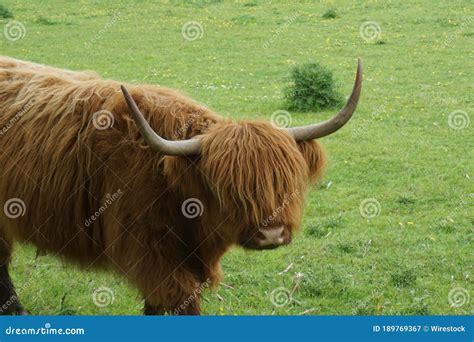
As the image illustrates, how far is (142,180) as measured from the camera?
15.1 feet

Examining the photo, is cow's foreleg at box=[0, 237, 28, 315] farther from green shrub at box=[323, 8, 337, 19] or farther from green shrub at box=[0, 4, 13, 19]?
green shrub at box=[0, 4, 13, 19]

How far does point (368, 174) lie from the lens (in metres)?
9.19

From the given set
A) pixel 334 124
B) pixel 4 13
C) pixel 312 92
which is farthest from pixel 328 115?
pixel 4 13

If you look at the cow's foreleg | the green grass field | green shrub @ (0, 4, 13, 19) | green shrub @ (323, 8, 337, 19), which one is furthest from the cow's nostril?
green shrub @ (0, 4, 13, 19)

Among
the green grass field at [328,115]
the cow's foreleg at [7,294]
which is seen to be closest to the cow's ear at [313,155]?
the green grass field at [328,115]

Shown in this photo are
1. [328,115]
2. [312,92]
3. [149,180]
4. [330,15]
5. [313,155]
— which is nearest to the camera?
[149,180]

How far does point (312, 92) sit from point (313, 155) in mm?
7615

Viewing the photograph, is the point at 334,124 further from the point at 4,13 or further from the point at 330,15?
the point at 4,13

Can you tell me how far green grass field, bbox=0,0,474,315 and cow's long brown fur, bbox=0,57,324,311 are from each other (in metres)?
0.48

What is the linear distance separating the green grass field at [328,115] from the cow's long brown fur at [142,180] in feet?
1.59

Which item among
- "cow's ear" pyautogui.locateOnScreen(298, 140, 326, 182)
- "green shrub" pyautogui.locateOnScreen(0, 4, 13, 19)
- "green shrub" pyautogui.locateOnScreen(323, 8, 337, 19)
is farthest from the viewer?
"green shrub" pyautogui.locateOnScreen(0, 4, 13, 19)

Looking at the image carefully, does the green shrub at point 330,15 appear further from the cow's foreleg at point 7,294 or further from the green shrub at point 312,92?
the cow's foreleg at point 7,294

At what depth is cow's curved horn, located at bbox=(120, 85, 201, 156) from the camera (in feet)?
14.0

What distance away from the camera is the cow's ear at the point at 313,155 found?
4773 millimetres
